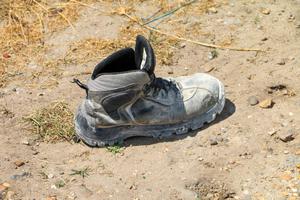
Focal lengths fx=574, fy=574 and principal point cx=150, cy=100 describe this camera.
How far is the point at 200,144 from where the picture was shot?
258 centimetres

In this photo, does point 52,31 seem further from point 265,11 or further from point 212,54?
point 265,11

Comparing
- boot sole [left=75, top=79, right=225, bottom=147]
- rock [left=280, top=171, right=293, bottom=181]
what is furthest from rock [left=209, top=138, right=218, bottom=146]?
rock [left=280, top=171, right=293, bottom=181]

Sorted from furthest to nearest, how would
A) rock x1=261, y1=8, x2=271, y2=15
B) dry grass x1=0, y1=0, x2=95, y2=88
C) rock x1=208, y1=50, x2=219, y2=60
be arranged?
rock x1=261, y1=8, x2=271, y2=15
dry grass x1=0, y1=0, x2=95, y2=88
rock x1=208, y1=50, x2=219, y2=60

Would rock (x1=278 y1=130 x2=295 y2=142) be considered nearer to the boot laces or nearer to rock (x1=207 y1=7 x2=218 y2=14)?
the boot laces

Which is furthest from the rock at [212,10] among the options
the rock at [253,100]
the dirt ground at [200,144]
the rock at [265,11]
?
the rock at [253,100]

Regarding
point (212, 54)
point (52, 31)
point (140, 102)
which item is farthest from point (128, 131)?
point (52, 31)

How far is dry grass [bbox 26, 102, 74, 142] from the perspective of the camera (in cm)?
272

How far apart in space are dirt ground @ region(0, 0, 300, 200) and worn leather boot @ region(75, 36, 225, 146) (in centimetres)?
6

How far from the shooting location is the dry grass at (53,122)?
2719mm

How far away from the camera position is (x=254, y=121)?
Result: 267cm

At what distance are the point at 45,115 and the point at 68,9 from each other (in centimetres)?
110

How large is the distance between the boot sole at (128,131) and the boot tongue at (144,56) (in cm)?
29

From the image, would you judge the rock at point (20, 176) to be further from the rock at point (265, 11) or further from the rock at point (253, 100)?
the rock at point (265, 11)

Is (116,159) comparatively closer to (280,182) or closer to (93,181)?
(93,181)
